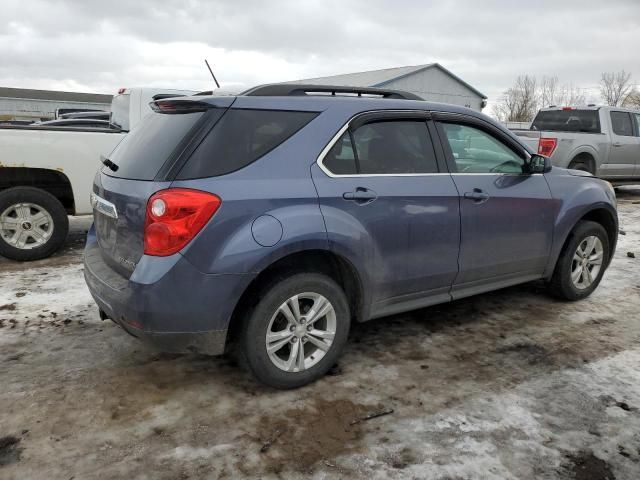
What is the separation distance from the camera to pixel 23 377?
322 cm

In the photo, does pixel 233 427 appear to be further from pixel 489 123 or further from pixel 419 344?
pixel 489 123

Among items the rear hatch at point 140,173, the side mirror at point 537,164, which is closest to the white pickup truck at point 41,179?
the rear hatch at point 140,173

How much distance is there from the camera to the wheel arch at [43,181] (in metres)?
5.73

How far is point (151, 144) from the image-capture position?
3057 mm

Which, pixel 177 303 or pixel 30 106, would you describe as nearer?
pixel 177 303

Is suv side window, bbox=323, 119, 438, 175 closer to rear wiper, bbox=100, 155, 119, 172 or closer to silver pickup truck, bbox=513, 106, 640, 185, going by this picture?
rear wiper, bbox=100, 155, 119, 172

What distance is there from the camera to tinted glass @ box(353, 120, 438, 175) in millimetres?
3268

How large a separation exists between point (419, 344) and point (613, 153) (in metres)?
9.08

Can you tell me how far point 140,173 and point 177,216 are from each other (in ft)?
1.62

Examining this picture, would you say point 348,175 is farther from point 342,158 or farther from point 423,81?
point 423,81

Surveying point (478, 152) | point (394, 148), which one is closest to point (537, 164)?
point (478, 152)

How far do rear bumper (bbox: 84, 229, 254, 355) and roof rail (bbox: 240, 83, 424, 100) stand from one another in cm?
→ 112

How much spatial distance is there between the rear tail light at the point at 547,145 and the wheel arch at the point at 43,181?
8.07 m

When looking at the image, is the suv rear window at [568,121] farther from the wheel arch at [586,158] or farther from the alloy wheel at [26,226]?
the alloy wheel at [26,226]
